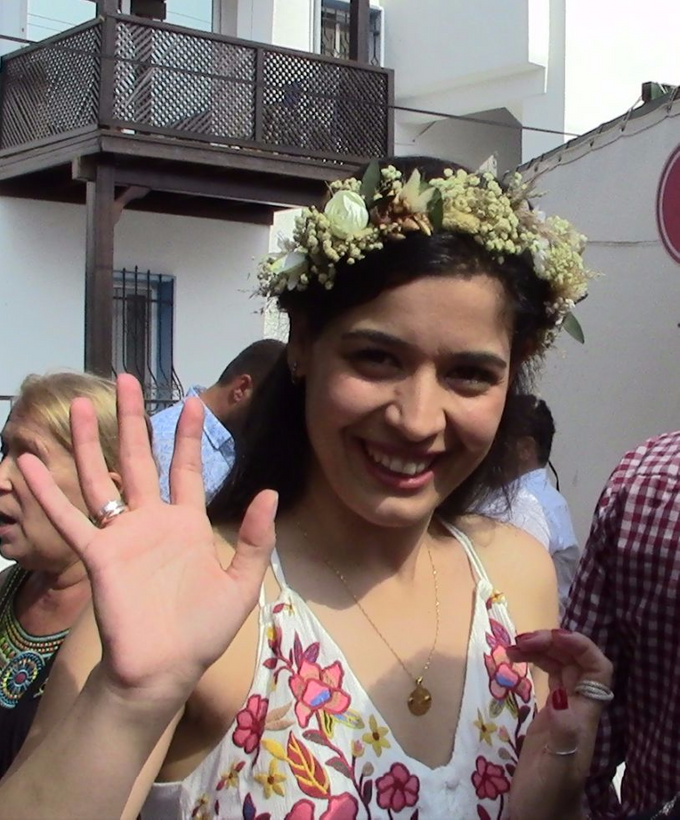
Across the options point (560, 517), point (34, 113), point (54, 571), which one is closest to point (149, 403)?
point (34, 113)

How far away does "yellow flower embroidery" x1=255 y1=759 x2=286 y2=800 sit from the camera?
1.59m

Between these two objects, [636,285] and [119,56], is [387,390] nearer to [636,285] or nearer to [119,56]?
[636,285]

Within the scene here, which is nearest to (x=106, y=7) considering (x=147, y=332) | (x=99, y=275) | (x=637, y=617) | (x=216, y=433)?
(x=99, y=275)

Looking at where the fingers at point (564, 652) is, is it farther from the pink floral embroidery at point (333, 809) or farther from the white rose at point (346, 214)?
the white rose at point (346, 214)

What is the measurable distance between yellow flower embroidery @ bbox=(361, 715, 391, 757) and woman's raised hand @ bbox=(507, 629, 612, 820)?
0.69ft

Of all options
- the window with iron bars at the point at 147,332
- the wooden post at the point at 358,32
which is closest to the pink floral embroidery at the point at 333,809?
the window with iron bars at the point at 147,332

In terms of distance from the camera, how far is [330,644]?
5.74ft

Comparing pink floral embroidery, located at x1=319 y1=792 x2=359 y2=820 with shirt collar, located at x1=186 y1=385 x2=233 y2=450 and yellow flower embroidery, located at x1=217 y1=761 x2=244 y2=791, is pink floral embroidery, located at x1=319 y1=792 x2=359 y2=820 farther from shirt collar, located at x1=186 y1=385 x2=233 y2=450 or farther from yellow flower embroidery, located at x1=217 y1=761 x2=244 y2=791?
shirt collar, located at x1=186 y1=385 x2=233 y2=450

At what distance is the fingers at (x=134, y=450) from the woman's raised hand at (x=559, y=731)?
26.0 inches

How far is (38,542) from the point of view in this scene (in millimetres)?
2441

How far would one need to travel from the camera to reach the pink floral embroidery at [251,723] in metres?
1.61

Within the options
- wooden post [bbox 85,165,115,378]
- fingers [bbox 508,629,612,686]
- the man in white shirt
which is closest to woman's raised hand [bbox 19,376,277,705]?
fingers [bbox 508,629,612,686]

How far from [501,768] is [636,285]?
5.05 meters

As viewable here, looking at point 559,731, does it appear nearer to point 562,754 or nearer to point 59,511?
point 562,754
